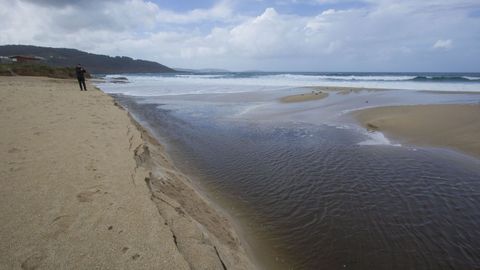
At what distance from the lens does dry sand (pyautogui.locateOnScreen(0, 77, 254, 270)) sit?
2414 mm

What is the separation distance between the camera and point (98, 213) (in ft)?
9.84

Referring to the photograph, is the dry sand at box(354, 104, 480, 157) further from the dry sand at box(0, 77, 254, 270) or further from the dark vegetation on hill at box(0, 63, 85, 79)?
the dark vegetation on hill at box(0, 63, 85, 79)

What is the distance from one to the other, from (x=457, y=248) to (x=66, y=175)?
19.1 feet

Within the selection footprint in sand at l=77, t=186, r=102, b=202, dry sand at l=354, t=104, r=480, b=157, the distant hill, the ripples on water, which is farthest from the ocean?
the distant hill

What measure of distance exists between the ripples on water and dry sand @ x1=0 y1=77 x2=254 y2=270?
3.77 feet

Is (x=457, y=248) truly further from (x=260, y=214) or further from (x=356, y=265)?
(x=260, y=214)

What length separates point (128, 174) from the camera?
408 centimetres

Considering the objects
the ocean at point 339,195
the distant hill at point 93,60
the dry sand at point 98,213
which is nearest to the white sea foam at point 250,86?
the ocean at point 339,195

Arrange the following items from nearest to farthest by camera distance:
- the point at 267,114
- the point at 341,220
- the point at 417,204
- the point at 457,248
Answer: the point at 457,248, the point at 341,220, the point at 417,204, the point at 267,114

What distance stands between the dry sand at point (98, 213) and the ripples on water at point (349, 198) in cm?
115

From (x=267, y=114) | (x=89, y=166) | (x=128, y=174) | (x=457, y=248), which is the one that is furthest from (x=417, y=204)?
(x=267, y=114)

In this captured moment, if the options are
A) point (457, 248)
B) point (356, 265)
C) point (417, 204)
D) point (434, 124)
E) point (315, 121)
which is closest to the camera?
point (356, 265)

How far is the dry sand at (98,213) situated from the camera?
7.92ft

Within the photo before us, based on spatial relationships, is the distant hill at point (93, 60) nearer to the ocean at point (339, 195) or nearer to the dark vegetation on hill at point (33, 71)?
the dark vegetation on hill at point (33, 71)
